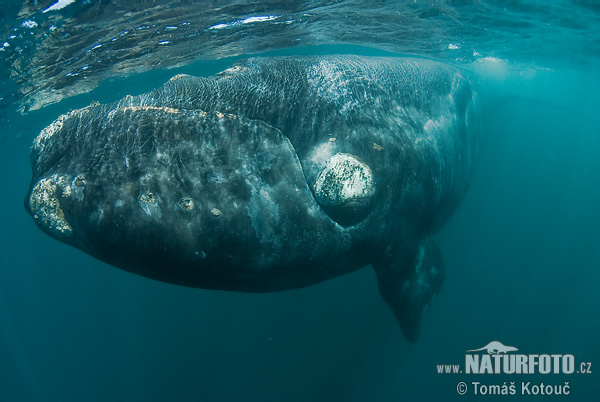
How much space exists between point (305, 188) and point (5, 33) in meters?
13.9

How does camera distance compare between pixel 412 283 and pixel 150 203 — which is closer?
pixel 150 203

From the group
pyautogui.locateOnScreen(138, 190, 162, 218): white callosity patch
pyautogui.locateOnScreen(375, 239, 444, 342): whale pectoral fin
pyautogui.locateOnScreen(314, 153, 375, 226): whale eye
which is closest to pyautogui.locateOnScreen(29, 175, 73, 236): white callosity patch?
pyautogui.locateOnScreen(138, 190, 162, 218): white callosity patch

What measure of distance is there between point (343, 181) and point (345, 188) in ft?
0.36

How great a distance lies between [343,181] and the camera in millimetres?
4973

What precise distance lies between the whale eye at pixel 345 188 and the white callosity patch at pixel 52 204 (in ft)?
11.1

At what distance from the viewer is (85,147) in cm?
458

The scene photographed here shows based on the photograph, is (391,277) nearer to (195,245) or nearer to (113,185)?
(195,245)

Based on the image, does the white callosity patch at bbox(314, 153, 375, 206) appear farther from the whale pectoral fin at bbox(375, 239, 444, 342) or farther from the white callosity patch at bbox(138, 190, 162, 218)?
the white callosity patch at bbox(138, 190, 162, 218)

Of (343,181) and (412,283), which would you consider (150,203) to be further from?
(412,283)

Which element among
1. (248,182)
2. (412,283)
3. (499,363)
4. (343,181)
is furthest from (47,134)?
(499,363)

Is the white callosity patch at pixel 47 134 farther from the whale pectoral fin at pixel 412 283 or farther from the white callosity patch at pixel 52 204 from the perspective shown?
the whale pectoral fin at pixel 412 283

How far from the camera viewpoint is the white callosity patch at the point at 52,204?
14.2ft

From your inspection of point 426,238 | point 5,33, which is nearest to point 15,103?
point 5,33

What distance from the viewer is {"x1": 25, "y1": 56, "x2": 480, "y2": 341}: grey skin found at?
4199 mm
